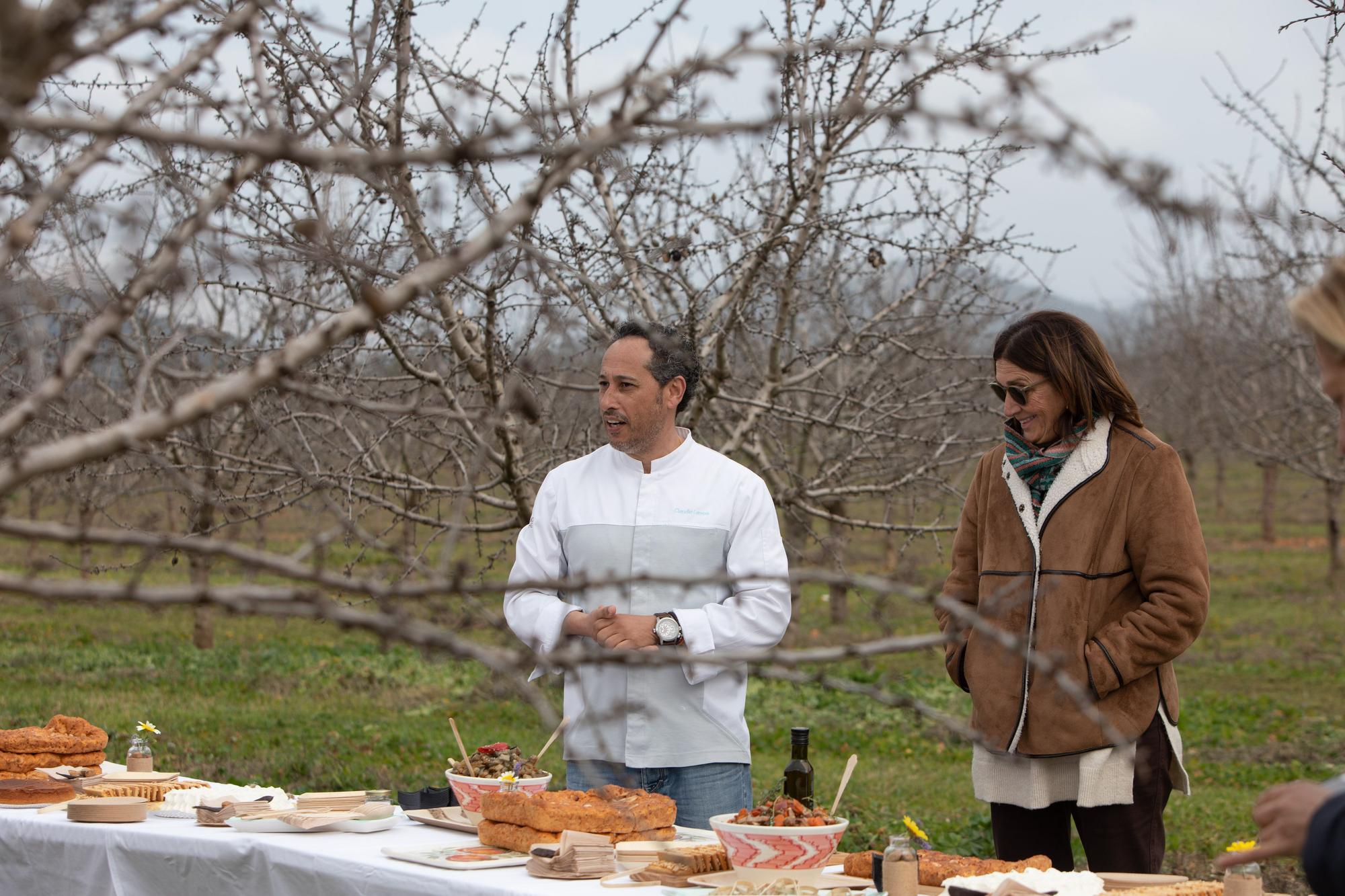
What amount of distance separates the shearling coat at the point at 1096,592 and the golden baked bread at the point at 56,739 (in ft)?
9.53

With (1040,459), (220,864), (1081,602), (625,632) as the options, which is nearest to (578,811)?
(625,632)

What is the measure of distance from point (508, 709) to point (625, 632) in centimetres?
872

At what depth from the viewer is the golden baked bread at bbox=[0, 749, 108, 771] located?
168 inches

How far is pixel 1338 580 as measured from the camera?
21312 millimetres

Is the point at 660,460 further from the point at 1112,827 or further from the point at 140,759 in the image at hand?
the point at 140,759

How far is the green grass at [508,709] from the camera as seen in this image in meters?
8.48

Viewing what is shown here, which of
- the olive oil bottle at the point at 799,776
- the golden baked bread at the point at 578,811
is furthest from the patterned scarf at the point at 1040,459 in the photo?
the golden baked bread at the point at 578,811

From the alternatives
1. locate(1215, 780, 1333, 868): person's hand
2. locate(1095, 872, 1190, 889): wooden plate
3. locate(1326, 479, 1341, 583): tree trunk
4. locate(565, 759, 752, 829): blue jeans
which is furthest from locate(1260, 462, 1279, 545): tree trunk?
locate(1215, 780, 1333, 868): person's hand

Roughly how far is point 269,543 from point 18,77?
23.8 metres

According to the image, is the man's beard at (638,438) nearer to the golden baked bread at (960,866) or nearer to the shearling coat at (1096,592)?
the shearling coat at (1096,592)

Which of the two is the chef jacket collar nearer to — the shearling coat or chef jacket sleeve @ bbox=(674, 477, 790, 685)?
chef jacket sleeve @ bbox=(674, 477, 790, 685)

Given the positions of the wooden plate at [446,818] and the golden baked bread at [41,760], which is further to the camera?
the golden baked bread at [41,760]

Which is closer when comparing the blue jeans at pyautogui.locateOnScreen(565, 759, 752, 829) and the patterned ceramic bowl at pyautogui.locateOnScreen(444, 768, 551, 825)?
the patterned ceramic bowl at pyautogui.locateOnScreen(444, 768, 551, 825)

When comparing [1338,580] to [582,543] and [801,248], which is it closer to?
[801,248]
